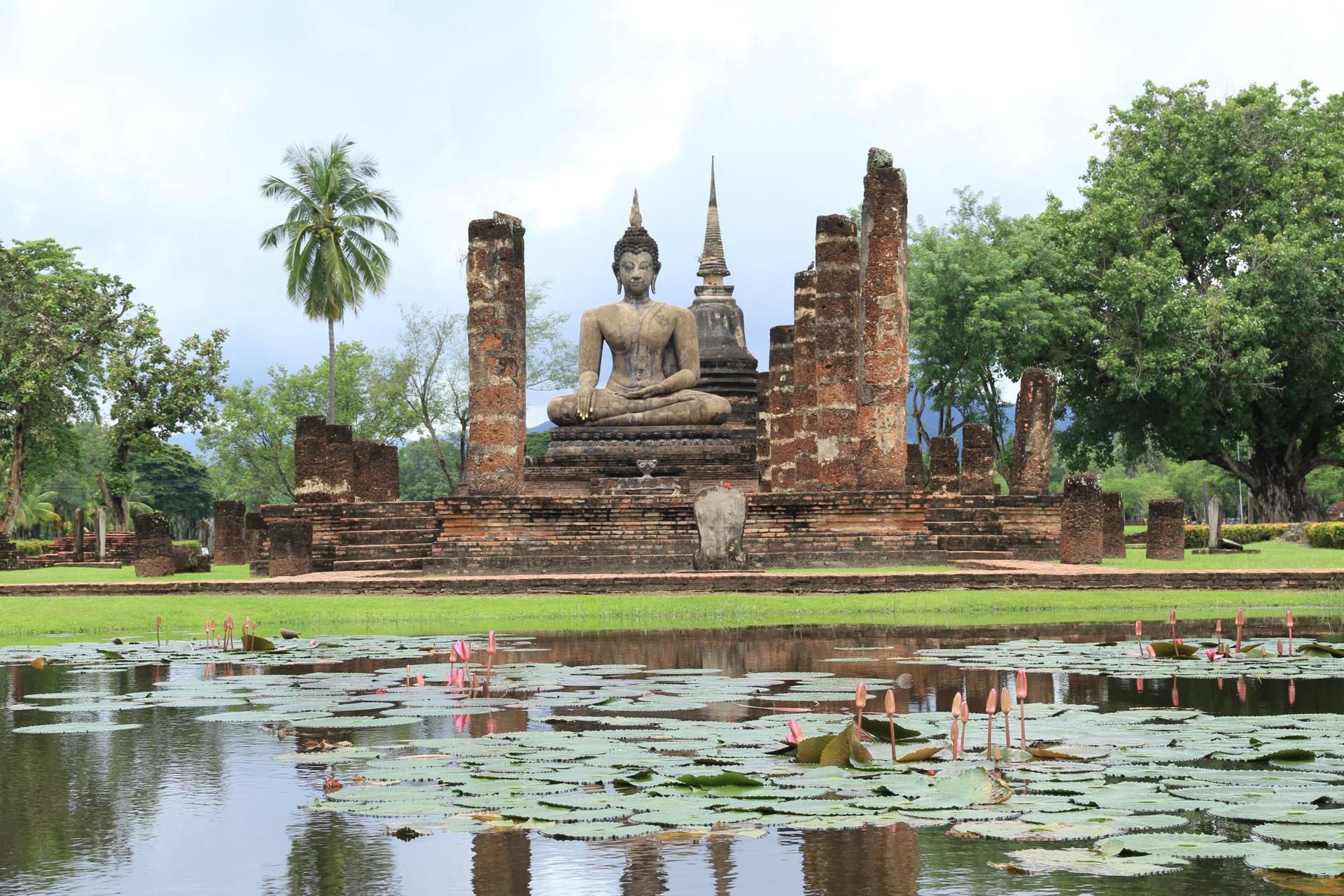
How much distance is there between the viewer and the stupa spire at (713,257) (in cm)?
4090

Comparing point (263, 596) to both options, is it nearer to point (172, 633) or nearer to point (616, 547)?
point (172, 633)

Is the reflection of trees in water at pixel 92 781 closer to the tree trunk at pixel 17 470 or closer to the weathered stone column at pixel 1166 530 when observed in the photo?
the weathered stone column at pixel 1166 530

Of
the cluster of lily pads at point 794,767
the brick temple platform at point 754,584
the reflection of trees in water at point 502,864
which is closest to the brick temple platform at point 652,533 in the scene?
the brick temple platform at point 754,584

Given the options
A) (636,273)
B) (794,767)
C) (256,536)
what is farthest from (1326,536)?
(794,767)

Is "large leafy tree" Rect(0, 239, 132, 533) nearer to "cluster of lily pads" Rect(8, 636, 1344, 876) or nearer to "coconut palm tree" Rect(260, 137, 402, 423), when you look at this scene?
"coconut palm tree" Rect(260, 137, 402, 423)

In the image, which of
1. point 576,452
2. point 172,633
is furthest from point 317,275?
point 172,633

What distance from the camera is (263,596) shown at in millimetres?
15547

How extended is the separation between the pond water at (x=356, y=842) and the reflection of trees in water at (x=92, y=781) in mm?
12

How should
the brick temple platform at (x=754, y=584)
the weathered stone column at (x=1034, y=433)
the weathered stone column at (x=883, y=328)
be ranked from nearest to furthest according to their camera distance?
the brick temple platform at (x=754, y=584) < the weathered stone column at (x=883, y=328) < the weathered stone column at (x=1034, y=433)

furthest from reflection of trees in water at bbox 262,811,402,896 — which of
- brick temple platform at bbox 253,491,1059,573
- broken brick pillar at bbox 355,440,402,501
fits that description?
broken brick pillar at bbox 355,440,402,501

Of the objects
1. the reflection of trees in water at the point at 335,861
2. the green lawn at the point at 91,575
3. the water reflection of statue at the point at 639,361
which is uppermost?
the water reflection of statue at the point at 639,361

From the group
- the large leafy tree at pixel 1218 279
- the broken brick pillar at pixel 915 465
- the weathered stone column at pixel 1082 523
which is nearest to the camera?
the weathered stone column at pixel 1082 523

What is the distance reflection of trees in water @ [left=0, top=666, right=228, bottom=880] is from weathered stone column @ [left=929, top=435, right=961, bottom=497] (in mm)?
22513

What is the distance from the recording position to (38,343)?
114 ft
